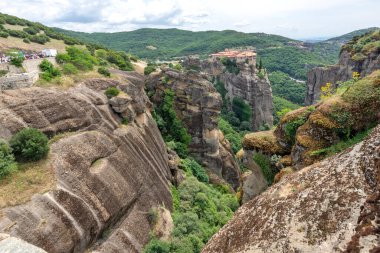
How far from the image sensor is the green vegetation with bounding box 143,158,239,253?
27.9 m

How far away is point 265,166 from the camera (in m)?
21.8

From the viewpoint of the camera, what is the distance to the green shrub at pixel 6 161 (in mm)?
21328

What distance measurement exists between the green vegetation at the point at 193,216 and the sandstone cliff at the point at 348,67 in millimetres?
41672

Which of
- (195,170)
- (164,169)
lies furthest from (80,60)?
(195,170)

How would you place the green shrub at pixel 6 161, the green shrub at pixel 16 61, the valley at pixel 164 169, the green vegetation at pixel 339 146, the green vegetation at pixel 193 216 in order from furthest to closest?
the green shrub at pixel 16 61 → the green vegetation at pixel 193 216 → the green shrub at pixel 6 161 → the green vegetation at pixel 339 146 → the valley at pixel 164 169

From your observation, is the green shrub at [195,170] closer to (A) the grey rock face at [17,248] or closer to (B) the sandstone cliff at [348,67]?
Answer: (A) the grey rock face at [17,248]

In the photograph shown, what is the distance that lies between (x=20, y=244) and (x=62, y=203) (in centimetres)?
989

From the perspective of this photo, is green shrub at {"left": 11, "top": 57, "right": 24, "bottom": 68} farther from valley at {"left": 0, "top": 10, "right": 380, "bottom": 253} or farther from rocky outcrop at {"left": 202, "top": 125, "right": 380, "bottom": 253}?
rocky outcrop at {"left": 202, "top": 125, "right": 380, "bottom": 253}

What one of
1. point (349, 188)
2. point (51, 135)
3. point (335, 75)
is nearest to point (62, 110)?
point (51, 135)

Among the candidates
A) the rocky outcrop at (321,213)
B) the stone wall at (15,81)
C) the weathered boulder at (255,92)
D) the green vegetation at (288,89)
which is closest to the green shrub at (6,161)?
the stone wall at (15,81)

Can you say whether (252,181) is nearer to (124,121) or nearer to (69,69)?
(124,121)

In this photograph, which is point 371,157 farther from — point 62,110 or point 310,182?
point 62,110

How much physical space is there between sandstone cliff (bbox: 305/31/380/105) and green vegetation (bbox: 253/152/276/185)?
50261 mm

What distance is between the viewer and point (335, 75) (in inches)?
3233
